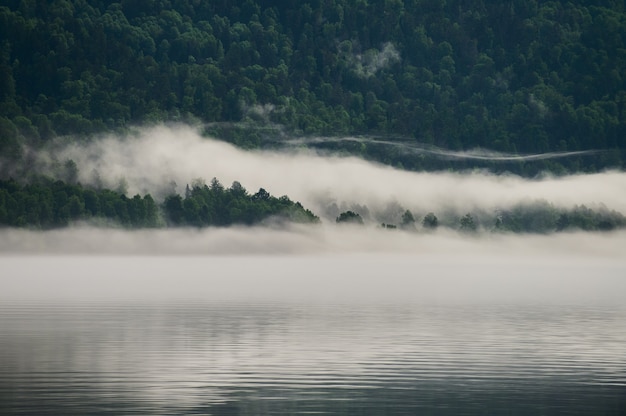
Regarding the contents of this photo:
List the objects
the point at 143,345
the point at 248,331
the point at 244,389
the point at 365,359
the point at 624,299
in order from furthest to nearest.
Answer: the point at 624,299
the point at 248,331
the point at 143,345
the point at 365,359
the point at 244,389

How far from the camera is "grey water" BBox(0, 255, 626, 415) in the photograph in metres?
56.7

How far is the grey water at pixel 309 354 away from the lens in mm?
56719

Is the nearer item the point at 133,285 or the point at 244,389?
the point at 244,389

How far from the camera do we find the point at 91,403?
183ft

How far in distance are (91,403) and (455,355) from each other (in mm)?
20935

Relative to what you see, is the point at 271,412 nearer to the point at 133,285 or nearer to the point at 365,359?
the point at 365,359

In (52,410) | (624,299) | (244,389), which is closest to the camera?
(52,410)

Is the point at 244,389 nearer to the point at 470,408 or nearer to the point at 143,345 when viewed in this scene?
the point at 470,408

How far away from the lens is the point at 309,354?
7162 cm

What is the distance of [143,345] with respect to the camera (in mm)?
74812

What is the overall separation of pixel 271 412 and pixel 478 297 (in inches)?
2904

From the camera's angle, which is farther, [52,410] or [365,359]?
[365,359]

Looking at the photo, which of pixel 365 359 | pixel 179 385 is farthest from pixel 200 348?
pixel 179 385

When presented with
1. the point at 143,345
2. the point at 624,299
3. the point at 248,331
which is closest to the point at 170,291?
the point at 624,299
